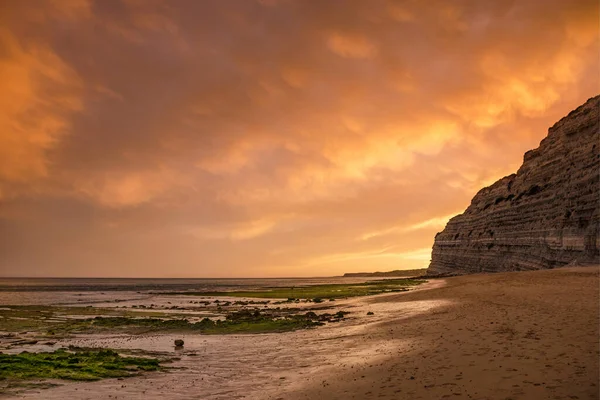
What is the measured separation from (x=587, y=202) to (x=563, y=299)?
113 ft

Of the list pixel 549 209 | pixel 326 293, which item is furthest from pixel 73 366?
pixel 549 209

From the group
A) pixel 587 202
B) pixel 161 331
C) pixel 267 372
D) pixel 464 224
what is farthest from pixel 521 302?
pixel 464 224

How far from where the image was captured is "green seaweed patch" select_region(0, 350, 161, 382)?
17.4 metres

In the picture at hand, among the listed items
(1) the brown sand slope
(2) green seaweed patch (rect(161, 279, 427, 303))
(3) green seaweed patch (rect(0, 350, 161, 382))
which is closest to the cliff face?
(2) green seaweed patch (rect(161, 279, 427, 303))

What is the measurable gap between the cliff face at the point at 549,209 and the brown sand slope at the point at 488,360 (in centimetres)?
3339

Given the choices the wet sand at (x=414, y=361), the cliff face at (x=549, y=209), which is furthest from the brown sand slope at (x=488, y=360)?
the cliff face at (x=549, y=209)

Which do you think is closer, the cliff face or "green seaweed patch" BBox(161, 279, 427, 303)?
the cliff face

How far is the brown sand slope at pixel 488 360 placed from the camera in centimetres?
1087

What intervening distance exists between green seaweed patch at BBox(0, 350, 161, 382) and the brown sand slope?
9.05 metres

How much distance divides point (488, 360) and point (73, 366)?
59.8 feet

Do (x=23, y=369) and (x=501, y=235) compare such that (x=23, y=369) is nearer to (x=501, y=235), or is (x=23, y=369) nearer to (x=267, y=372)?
(x=267, y=372)

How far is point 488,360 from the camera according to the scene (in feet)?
44.1

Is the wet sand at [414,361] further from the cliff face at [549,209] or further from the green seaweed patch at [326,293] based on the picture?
the green seaweed patch at [326,293]

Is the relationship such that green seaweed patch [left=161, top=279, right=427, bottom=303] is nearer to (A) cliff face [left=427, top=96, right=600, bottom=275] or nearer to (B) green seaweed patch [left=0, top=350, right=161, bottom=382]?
(A) cliff face [left=427, top=96, right=600, bottom=275]
